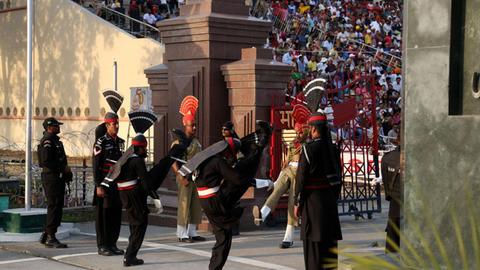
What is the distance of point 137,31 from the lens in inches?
1172

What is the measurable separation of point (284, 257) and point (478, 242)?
23.7 ft

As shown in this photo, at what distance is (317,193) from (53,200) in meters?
4.16

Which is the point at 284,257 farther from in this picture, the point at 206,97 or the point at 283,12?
the point at 283,12

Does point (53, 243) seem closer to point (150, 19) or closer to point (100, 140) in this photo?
point (100, 140)

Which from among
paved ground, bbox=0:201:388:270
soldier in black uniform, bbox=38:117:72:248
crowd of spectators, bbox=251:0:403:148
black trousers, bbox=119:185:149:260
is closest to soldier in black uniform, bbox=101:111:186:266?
black trousers, bbox=119:185:149:260

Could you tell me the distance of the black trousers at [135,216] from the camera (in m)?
9.92

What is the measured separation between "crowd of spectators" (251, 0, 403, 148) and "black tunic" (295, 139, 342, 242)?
633 inches

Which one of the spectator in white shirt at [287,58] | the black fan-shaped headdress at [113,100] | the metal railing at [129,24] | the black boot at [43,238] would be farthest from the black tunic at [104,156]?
the metal railing at [129,24]

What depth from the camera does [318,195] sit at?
8.78 meters

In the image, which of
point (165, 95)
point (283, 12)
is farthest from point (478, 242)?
point (283, 12)

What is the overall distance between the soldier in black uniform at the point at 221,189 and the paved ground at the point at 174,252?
43.3 inches

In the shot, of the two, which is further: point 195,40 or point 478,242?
point 195,40

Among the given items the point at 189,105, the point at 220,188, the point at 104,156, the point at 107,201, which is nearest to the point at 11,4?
the point at 189,105

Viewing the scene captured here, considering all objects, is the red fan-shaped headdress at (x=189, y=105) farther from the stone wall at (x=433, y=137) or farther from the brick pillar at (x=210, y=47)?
the stone wall at (x=433, y=137)
